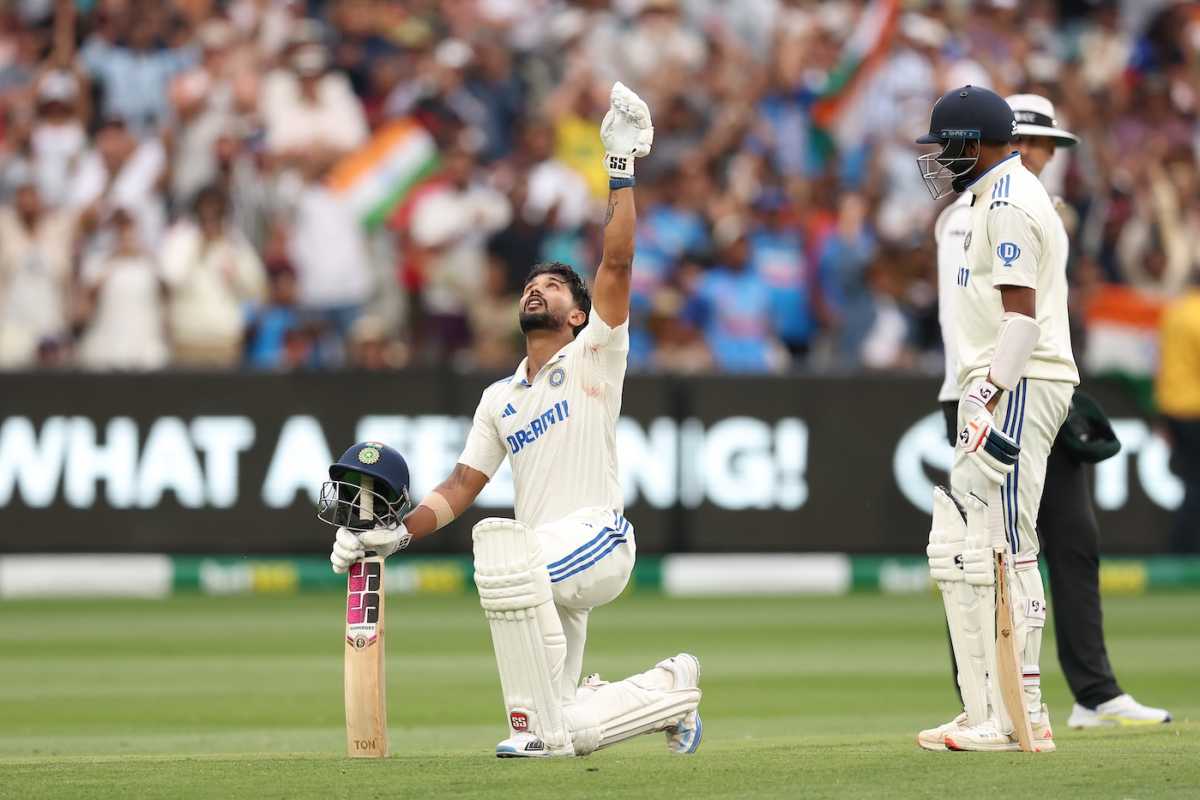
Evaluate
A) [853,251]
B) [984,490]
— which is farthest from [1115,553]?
[984,490]

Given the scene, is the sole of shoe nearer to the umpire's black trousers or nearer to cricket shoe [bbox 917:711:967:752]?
cricket shoe [bbox 917:711:967:752]

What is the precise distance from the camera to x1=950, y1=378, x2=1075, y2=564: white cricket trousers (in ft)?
22.6

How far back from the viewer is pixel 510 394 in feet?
22.3

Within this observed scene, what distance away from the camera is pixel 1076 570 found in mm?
7820

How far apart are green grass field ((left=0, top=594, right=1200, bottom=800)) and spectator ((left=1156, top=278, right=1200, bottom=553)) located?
0.69 meters

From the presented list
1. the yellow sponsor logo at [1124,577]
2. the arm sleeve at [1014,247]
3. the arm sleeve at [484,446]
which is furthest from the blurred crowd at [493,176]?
the arm sleeve at [1014,247]

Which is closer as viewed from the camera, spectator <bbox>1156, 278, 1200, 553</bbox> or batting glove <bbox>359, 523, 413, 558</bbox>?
batting glove <bbox>359, 523, 413, 558</bbox>

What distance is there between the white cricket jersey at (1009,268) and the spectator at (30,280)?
911 centimetres

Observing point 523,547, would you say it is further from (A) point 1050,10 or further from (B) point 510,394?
(A) point 1050,10

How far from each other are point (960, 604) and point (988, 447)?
49 cm

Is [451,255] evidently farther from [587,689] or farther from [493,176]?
[587,689]

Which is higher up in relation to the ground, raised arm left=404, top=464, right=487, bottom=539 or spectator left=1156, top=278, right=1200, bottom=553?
spectator left=1156, top=278, right=1200, bottom=553

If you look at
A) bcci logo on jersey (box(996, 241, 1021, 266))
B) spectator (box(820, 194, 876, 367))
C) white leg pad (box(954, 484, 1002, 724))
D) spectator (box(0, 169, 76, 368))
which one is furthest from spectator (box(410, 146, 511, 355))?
white leg pad (box(954, 484, 1002, 724))

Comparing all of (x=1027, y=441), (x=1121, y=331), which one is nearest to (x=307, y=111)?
(x=1121, y=331)
